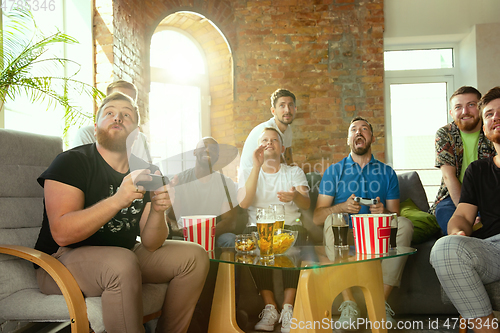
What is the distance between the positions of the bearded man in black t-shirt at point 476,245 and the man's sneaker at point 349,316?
50 cm

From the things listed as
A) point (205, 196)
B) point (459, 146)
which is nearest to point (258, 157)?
point (205, 196)

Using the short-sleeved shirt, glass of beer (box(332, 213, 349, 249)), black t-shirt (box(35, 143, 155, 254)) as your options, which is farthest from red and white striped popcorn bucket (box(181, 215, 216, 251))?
the short-sleeved shirt

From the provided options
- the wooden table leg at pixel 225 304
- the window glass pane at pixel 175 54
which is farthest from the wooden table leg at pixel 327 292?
the window glass pane at pixel 175 54

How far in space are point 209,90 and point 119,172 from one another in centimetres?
354

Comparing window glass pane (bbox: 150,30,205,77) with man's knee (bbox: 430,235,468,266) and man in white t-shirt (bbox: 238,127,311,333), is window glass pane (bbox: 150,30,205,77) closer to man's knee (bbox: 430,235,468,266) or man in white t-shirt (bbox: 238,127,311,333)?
man in white t-shirt (bbox: 238,127,311,333)

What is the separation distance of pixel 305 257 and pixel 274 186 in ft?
3.56

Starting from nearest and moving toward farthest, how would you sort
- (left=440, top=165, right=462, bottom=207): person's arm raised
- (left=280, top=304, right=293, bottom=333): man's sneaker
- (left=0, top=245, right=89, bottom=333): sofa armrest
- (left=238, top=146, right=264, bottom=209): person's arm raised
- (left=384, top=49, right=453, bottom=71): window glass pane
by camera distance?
(left=0, top=245, right=89, bottom=333): sofa armrest < (left=280, top=304, right=293, bottom=333): man's sneaker < (left=440, top=165, right=462, bottom=207): person's arm raised < (left=238, top=146, right=264, bottom=209): person's arm raised < (left=384, top=49, right=453, bottom=71): window glass pane

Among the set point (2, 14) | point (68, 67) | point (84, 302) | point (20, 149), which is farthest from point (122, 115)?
point (68, 67)

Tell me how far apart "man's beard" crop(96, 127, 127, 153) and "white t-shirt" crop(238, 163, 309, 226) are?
112 cm

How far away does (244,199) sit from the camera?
2469 millimetres

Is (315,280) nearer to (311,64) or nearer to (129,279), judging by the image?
(129,279)

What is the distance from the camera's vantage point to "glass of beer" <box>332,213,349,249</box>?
63.3 inches

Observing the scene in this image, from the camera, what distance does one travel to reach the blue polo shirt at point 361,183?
2.41m

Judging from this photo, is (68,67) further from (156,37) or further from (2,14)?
(156,37)
